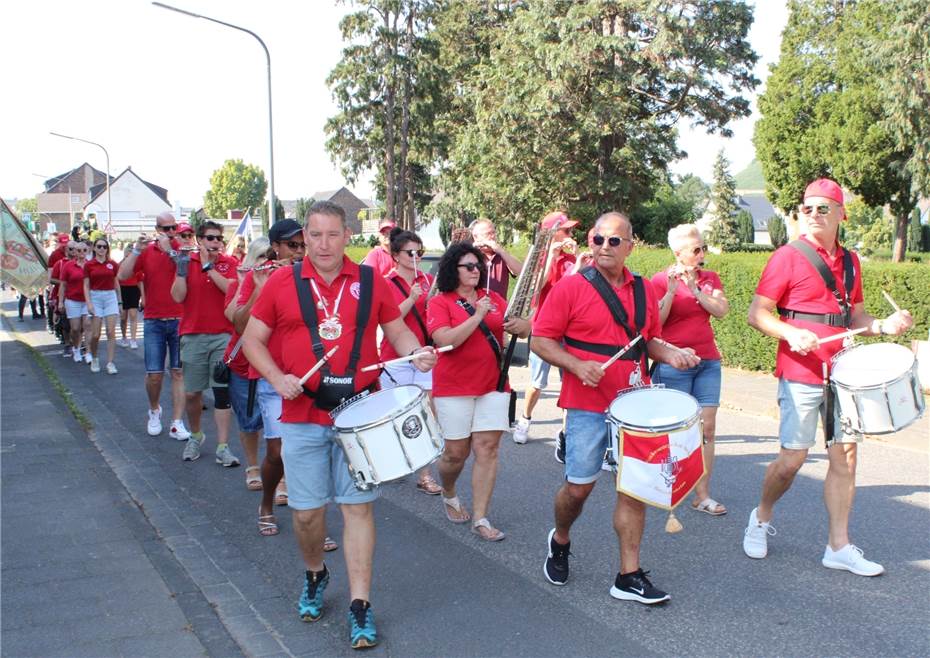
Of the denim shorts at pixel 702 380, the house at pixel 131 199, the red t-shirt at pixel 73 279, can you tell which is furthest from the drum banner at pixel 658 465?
the house at pixel 131 199

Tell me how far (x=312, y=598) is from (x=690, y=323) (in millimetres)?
3085

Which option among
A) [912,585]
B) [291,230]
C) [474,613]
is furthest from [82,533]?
[912,585]

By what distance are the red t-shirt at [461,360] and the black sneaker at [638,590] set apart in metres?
1.57

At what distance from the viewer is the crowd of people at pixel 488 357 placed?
4324mm

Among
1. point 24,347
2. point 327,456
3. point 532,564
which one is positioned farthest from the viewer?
point 24,347

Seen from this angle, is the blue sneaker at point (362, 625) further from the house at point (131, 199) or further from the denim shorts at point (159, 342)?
the house at point (131, 199)

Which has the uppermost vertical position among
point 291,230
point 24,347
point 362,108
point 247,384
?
point 362,108

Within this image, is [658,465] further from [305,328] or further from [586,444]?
[305,328]

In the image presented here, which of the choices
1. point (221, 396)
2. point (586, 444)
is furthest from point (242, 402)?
point (586, 444)

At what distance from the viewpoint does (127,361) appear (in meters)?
15.2

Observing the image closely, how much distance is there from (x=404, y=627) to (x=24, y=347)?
1501 cm

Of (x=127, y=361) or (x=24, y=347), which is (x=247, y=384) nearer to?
(x=127, y=361)

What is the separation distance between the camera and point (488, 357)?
5844 millimetres

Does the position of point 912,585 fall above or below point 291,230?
below
